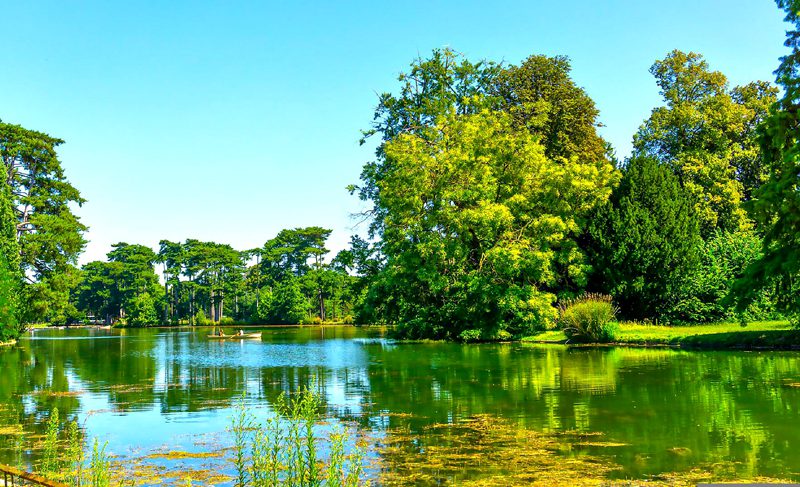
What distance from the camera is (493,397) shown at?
17172 millimetres

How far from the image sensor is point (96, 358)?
116 ft

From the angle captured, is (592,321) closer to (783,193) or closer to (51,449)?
(783,193)

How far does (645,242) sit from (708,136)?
16232 millimetres

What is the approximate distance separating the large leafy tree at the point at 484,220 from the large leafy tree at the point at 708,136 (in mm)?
9655

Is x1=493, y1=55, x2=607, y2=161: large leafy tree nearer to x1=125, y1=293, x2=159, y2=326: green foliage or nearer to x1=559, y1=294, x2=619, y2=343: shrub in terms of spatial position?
x1=559, y1=294, x2=619, y2=343: shrub

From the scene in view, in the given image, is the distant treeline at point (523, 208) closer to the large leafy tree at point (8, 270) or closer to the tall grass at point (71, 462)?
the large leafy tree at point (8, 270)

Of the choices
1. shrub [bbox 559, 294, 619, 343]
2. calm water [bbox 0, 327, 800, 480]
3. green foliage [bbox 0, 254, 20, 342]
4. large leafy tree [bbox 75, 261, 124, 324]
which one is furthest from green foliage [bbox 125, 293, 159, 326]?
shrub [bbox 559, 294, 619, 343]

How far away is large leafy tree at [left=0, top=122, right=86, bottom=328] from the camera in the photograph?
5453 centimetres

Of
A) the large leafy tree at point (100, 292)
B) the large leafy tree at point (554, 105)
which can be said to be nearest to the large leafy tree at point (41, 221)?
the large leafy tree at point (554, 105)

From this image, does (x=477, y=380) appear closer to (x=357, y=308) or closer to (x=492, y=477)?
(x=492, y=477)

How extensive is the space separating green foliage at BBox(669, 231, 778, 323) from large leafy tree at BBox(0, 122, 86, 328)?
4686 centimetres

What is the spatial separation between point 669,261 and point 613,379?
72.6 feet

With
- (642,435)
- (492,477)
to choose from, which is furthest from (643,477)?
(642,435)

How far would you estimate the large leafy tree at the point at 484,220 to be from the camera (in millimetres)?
42125
